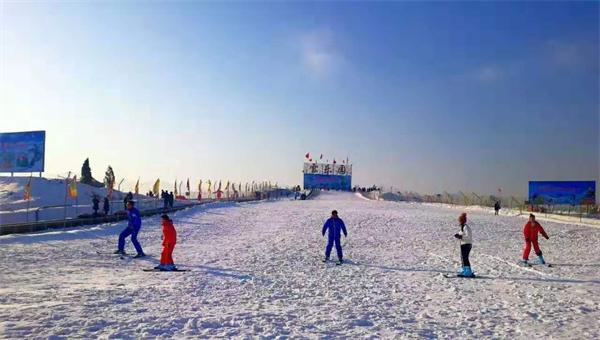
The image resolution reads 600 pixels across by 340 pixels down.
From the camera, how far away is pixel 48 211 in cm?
3516

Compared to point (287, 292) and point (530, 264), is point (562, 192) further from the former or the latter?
point (287, 292)

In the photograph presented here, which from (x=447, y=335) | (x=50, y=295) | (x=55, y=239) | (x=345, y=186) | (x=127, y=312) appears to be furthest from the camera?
(x=345, y=186)

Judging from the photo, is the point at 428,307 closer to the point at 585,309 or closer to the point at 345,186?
the point at 585,309

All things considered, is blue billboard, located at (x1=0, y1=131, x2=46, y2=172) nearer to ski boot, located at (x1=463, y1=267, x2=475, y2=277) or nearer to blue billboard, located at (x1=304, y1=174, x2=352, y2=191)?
ski boot, located at (x1=463, y1=267, x2=475, y2=277)

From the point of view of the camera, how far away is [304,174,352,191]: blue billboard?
120938 millimetres

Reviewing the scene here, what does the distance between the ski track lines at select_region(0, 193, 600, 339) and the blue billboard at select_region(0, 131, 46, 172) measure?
22.3 metres

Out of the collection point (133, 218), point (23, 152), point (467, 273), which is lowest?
point (467, 273)

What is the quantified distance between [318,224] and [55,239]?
54.6 feet

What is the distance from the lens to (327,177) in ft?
401

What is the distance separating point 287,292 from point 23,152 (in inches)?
1498

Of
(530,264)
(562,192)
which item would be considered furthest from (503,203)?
(530,264)

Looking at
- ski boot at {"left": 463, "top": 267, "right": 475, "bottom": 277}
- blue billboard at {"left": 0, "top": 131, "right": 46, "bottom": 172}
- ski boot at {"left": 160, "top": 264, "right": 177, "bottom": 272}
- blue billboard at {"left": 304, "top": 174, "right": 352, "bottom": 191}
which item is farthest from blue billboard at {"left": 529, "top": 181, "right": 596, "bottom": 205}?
blue billboard at {"left": 304, "top": 174, "right": 352, "bottom": 191}

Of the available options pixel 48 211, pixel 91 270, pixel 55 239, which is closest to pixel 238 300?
pixel 91 270

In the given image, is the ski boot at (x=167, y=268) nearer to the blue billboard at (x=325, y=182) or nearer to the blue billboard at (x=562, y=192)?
the blue billboard at (x=562, y=192)
